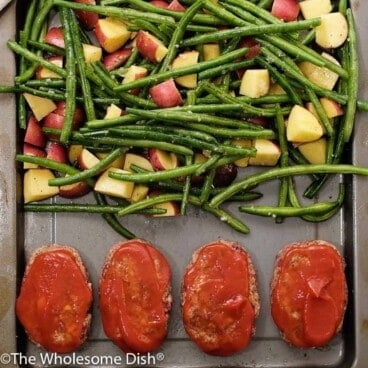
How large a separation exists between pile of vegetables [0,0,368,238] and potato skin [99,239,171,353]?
0.83ft

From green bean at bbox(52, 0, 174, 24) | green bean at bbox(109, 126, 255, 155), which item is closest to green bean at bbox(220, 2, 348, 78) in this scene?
green bean at bbox(52, 0, 174, 24)

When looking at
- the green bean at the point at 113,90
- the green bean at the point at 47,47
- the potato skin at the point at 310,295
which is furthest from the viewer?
the green bean at the point at 47,47

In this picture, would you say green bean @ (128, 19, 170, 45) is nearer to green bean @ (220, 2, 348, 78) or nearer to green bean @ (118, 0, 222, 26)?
green bean @ (118, 0, 222, 26)

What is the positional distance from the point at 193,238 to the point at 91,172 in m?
0.75

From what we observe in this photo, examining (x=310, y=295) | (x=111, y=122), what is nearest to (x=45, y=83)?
(x=111, y=122)

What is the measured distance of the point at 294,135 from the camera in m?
4.10

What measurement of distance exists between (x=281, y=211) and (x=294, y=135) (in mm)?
453

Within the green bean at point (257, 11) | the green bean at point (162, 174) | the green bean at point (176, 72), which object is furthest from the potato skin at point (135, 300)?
the green bean at point (257, 11)

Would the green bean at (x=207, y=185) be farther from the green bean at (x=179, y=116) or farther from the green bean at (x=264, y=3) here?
the green bean at (x=264, y=3)

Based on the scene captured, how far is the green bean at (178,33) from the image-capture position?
13.2 feet

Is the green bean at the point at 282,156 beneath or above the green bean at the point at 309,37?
beneath

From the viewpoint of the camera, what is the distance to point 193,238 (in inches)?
169

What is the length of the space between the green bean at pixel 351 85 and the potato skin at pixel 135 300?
1371 mm

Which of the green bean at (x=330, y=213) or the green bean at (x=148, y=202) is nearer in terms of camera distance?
the green bean at (x=148, y=202)
